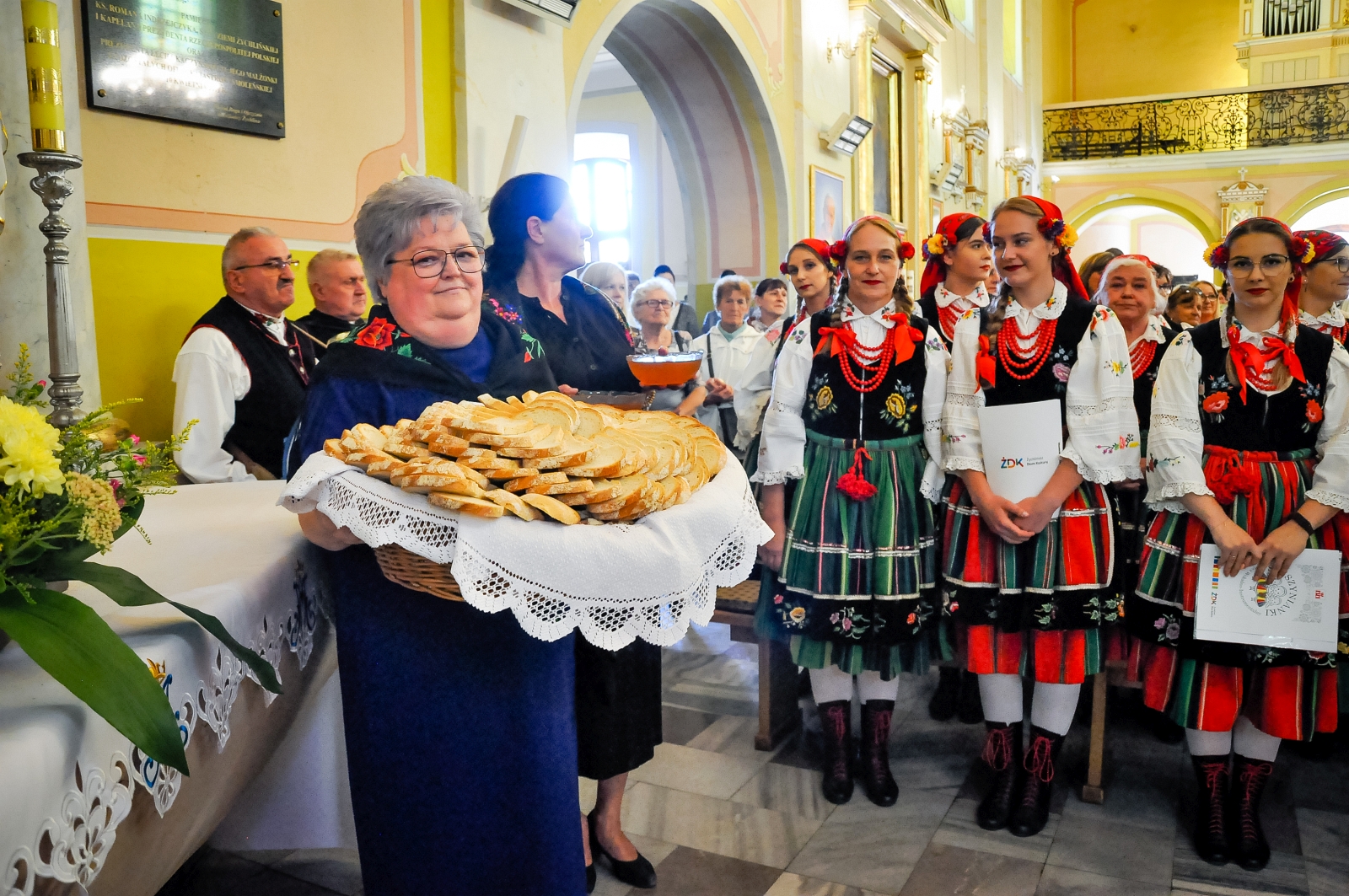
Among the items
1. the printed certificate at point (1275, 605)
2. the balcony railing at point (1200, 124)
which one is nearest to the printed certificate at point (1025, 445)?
the printed certificate at point (1275, 605)

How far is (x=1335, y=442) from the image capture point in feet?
7.56

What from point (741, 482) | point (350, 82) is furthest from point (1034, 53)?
point (741, 482)

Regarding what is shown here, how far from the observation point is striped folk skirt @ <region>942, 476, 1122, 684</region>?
2.47m

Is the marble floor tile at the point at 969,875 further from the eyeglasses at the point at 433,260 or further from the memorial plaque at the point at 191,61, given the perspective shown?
the memorial plaque at the point at 191,61

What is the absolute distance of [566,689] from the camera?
1575mm

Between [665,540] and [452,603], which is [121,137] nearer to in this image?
[452,603]

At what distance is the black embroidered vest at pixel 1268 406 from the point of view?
234 cm

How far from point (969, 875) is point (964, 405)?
3.82 ft

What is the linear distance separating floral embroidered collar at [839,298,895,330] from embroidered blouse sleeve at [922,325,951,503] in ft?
0.39

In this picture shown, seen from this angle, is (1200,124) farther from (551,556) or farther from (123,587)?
(123,587)

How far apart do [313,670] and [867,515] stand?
146cm

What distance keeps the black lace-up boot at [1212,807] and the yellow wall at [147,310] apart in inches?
131

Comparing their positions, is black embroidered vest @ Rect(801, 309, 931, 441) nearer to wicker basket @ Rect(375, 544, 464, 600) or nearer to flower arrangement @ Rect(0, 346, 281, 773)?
wicker basket @ Rect(375, 544, 464, 600)

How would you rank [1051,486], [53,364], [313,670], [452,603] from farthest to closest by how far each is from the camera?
1. [1051,486]
2. [53,364]
3. [313,670]
4. [452,603]
